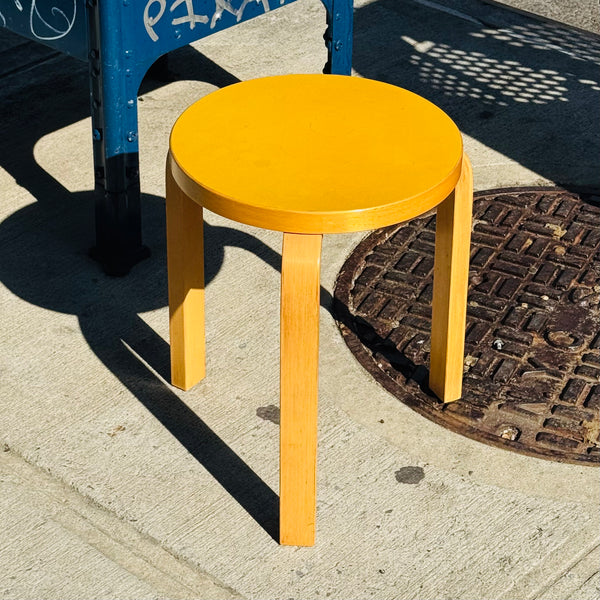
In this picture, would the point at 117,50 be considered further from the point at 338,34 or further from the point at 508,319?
the point at 508,319

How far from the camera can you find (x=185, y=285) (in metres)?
3.58

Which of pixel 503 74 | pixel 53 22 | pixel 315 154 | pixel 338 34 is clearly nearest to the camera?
pixel 315 154

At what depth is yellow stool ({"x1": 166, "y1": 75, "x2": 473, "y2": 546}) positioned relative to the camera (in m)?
2.93

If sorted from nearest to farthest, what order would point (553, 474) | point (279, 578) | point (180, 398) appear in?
point (279, 578) → point (553, 474) → point (180, 398)

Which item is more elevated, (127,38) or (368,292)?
(127,38)

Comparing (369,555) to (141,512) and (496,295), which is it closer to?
(141,512)

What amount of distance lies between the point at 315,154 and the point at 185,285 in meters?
0.66

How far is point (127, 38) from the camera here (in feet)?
12.9

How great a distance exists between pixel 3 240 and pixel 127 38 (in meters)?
1.03

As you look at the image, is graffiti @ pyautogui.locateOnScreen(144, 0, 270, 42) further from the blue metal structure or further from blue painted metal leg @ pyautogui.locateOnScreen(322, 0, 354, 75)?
blue painted metal leg @ pyautogui.locateOnScreen(322, 0, 354, 75)

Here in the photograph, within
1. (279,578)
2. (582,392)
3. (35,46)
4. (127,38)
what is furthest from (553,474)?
(35,46)

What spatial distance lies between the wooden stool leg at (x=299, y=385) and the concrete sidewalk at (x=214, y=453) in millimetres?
124

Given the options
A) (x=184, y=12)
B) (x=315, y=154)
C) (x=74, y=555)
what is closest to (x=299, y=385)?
(x=315, y=154)

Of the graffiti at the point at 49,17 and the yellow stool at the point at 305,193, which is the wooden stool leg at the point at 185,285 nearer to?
the yellow stool at the point at 305,193
